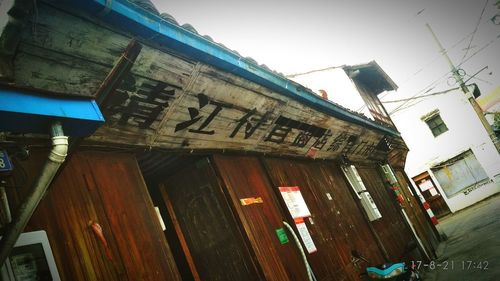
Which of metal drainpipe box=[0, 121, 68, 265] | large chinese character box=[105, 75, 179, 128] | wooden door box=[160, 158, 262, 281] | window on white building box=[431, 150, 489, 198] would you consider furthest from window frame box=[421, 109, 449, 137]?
metal drainpipe box=[0, 121, 68, 265]

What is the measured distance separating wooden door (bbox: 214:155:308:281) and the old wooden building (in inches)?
1.2

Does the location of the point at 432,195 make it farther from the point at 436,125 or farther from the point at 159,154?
the point at 159,154

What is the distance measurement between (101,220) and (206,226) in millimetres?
2742

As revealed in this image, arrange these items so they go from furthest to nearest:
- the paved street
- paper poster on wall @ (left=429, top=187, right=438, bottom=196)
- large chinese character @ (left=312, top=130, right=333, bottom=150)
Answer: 1. paper poster on wall @ (left=429, top=187, right=438, bottom=196)
2. large chinese character @ (left=312, top=130, right=333, bottom=150)
3. the paved street

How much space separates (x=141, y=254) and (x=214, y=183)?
2.17 m

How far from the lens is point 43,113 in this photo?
250cm

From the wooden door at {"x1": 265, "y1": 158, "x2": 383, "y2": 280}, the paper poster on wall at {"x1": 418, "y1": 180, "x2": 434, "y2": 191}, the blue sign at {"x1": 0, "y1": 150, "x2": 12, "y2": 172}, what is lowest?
the paper poster on wall at {"x1": 418, "y1": 180, "x2": 434, "y2": 191}

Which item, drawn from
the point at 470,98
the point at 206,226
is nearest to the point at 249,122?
the point at 206,226

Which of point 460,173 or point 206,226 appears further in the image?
point 460,173

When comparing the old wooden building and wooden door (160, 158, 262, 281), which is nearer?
the old wooden building

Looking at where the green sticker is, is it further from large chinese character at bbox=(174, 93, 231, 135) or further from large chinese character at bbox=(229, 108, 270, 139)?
large chinese character at bbox=(174, 93, 231, 135)

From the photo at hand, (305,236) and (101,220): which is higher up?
(101,220)

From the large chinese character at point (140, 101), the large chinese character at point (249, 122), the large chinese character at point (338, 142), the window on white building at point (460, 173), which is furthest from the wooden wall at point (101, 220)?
the window on white building at point (460, 173)

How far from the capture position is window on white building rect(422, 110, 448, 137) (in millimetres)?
29236
